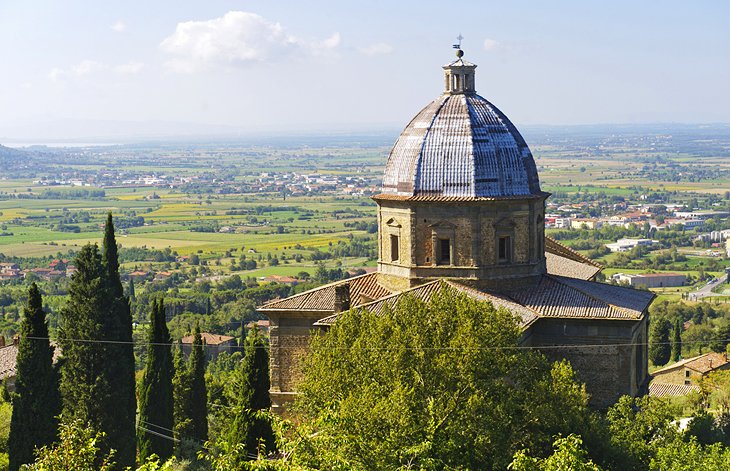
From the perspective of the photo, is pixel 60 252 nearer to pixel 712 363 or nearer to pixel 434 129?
pixel 712 363

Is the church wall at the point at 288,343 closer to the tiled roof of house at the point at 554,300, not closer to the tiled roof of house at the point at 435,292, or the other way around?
the tiled roof of house at the point at 554,300

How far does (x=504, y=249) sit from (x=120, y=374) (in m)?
12.6

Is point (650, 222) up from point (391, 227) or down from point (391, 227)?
down

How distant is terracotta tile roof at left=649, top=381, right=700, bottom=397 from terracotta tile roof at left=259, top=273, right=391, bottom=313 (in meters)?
23.9

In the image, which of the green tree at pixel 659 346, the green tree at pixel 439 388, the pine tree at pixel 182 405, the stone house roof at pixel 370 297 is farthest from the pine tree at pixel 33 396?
the green tree at pixel 659 346

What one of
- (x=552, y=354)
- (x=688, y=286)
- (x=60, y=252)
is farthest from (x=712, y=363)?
(x=60, y=252)

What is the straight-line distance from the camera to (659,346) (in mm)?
68750

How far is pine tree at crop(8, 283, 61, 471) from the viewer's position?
31.1 meters

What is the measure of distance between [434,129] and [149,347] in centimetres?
1176

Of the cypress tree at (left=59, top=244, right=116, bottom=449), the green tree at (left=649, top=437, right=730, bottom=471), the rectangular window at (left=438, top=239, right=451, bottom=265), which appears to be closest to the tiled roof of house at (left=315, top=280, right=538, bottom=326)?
the rectangular window at (left=438, top=239, right=451, bottom=265)

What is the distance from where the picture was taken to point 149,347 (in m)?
36.0

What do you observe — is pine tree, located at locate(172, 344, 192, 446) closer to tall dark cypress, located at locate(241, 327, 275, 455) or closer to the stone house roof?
tall dark cypress, located at locate(241, 327, 275, 455)

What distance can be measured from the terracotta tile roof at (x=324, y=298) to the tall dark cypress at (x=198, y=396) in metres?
6.35

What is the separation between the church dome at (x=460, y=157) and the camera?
111 feet
